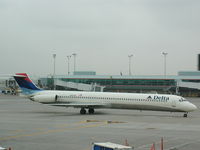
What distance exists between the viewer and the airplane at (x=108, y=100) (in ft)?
127

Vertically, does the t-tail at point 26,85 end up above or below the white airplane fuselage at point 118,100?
above

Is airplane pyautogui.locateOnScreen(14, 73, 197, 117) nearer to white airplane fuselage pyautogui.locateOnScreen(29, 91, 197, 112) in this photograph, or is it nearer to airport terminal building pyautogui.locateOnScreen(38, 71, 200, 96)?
white airplane fuselage pyautogui.locateOnScreen(29, 91, 197, 112)

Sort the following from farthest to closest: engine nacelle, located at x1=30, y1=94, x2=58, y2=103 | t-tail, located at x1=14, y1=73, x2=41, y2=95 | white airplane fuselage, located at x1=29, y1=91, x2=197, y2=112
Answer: t-tail, located at x1=14, y1=73, x2=41, y2=95
engine nacelle, located at x1=30, y1=94, x2=58, y2=103
white airplane fuselage, located at x1=29, y1=91, x2=197, y2=112

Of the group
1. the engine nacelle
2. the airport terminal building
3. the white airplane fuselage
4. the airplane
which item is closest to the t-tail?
the airplane

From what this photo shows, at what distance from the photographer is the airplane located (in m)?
38.7

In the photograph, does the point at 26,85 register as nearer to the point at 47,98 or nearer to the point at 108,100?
the point at 47,98

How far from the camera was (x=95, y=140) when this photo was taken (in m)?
21.1

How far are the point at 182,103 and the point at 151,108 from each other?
11.4 feet

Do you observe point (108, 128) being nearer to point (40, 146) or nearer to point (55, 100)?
point (40, 146)

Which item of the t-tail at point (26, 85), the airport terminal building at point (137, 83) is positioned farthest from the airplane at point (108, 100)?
the airport terminal building at point (137, 83)

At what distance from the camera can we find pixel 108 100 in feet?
135

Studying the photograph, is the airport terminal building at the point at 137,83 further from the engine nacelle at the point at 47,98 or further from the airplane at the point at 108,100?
the engine nacelle at the point at 47,98

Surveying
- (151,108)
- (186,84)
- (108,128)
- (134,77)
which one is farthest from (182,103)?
(134,77)

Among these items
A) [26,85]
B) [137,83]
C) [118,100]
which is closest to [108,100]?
[118,100]
